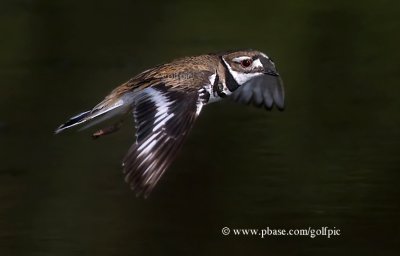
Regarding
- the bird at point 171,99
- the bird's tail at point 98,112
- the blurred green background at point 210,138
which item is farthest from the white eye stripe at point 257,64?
the bird's tail at point 98,112

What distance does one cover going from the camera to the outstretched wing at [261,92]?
34.8 ft

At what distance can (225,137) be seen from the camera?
11.2 meters

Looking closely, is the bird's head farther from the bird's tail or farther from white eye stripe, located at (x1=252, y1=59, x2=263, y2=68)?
the bird's tail

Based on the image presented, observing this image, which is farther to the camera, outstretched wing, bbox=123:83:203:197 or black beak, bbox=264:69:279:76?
Result: black beak, bbox=264:69:279:76

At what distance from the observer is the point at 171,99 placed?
8812mm

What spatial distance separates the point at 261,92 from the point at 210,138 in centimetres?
77

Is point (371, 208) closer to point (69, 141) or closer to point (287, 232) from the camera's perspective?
point (287, 232)

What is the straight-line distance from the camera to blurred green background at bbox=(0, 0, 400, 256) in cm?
970

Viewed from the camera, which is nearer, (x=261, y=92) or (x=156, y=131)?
(x=156, y=131)

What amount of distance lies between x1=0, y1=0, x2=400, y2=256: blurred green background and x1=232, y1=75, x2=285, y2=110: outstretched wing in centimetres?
42
